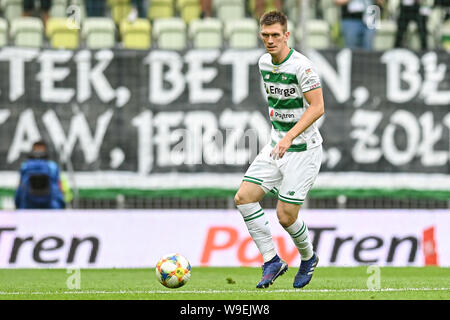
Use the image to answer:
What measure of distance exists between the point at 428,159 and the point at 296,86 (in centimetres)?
675

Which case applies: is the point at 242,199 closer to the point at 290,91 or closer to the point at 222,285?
the point at 290,91

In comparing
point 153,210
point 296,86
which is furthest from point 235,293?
point 153,210

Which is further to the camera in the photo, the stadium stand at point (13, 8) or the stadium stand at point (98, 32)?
the stadium stand at point (13, 8)

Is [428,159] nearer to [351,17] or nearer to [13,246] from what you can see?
[351,17]

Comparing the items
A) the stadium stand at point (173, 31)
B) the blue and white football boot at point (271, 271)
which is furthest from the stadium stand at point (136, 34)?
the blue and white football boot at point (271, 271)

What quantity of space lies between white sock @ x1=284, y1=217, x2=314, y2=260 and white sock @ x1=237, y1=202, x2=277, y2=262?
7.8 inches

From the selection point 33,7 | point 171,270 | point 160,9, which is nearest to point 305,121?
point 171,270

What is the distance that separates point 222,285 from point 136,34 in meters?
6.97

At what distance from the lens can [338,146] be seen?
15336mm

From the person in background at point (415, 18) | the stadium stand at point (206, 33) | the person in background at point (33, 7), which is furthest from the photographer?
the person in background at point (33, 7)

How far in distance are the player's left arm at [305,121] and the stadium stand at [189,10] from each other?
810 centimetres

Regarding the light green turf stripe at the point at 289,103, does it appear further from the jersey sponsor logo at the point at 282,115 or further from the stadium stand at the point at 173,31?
the stadium stand at the point at 173,31

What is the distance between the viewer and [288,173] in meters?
9.23

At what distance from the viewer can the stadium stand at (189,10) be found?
55.4 feet
